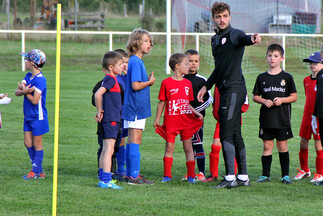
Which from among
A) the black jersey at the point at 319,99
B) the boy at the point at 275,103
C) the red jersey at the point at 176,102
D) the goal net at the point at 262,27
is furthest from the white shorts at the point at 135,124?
the goal net at the point at 262,27

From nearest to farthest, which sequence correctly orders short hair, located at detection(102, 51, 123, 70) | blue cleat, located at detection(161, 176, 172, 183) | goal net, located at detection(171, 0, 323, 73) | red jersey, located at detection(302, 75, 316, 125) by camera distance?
short hair, located at detection(102, 51, 123, 70), blue cleat, located at detection(161, 176, 172, 183), red jersey, located at detection(302, 75, 316, 125), goal net, located at detection(171, 0, 323, 73)

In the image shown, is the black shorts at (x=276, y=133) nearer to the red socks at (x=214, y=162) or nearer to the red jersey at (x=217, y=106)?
the red jersey at (x=217, y=106)

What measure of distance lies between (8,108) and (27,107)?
7078 millimetres

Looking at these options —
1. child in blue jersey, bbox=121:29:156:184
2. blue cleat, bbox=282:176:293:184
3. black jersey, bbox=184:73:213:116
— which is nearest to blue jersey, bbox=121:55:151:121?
child in blue jersey, bbox=121:29:156:184

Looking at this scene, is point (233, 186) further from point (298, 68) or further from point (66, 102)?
point (298, 68)

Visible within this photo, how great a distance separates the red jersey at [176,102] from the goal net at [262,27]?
45.4 feet

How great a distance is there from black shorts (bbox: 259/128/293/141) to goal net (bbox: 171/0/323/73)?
13803mm

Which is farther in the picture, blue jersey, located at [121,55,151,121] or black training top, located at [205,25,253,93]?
blue jersey, located at [121,55,151,121]

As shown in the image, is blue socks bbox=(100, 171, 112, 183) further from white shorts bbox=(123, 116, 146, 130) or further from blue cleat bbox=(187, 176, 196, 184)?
blue cleat bbox=(187, 176, 196, 184)

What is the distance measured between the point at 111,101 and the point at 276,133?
2051mm

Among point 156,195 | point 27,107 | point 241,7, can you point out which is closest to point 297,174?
point 156,195

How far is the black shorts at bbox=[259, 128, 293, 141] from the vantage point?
6.70 metres

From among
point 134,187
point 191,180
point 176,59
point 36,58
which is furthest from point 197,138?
point 36,58

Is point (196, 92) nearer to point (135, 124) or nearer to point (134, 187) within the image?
point (135, 124)
